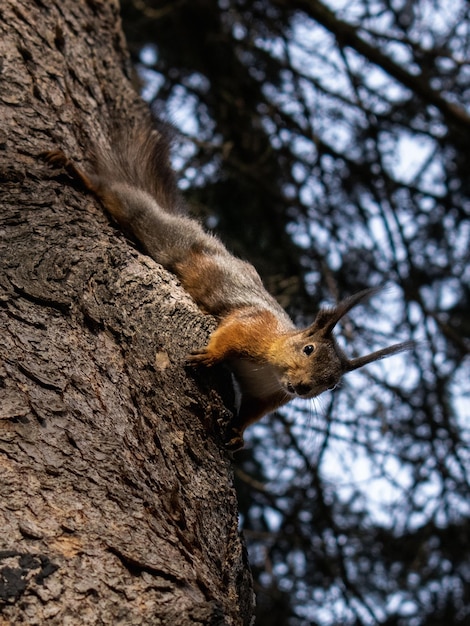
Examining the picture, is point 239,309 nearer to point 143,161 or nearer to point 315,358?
point 315,358

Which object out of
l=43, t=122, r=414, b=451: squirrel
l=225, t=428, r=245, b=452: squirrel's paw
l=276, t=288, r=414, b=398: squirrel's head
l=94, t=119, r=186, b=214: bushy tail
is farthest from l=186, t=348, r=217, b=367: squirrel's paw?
l=94, t=119, r=186, b=214: bushy tail

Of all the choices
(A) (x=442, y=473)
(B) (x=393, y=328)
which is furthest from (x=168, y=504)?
(B) (x=393, y=328)

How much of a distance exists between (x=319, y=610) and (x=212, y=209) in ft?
6.99

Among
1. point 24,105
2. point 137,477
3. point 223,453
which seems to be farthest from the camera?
point 24,105

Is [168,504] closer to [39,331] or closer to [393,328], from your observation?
[39,331]

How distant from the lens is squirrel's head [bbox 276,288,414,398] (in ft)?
8.23

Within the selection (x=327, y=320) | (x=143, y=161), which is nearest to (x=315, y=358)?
(x=327, y=320)

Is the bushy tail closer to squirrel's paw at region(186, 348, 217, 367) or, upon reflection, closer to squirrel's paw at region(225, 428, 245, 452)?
squirrel's paw at region(186, 348, 217, 367)

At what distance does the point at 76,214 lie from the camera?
205cm

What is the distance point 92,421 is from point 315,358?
1135mm

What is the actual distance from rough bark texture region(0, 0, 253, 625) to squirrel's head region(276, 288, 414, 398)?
47 cm

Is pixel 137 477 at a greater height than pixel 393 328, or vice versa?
pixel 393 328

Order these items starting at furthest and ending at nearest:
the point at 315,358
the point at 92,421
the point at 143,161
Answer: the point at 143,161 < the point at 315,358 < the point at 92,421

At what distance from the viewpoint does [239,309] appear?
2596mm
